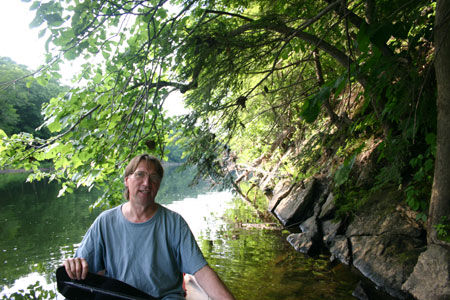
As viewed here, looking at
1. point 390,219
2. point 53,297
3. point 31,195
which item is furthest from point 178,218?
point 31,195

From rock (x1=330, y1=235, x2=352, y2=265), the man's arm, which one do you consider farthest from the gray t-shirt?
rock (x1=330, y1=235, x2=352, y2=265)

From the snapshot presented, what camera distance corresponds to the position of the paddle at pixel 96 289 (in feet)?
Answer: 6.92

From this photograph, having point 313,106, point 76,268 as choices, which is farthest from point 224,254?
point 313,106

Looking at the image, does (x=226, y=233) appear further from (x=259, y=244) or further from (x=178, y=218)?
(x=178, y=218)

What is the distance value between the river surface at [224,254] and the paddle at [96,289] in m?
2.88

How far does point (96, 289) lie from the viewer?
212cm

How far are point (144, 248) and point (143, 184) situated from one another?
1.54ft

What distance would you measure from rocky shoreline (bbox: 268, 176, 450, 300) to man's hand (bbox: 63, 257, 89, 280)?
419cm

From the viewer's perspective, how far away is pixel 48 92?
49.6m

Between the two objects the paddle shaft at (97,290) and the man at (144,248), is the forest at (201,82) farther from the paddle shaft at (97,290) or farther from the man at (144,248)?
the paddle shaft at (97,290)

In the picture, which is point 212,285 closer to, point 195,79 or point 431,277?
point 195,79

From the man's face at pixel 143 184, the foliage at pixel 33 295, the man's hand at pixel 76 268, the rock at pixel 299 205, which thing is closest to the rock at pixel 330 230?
the rock at pixel 299 205

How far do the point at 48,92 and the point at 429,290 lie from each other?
184 feet

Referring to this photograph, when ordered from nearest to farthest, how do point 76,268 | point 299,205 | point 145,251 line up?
point 76,268
point 145,251
point 299,205
